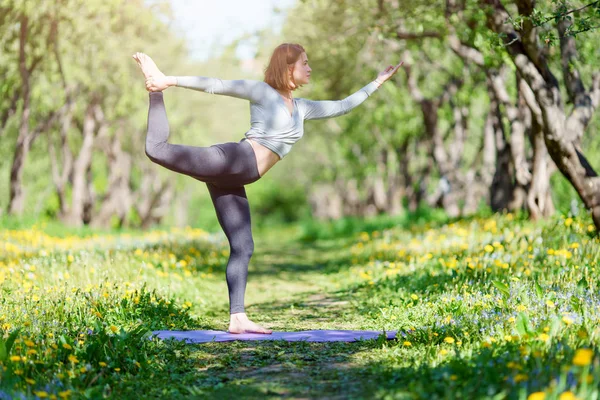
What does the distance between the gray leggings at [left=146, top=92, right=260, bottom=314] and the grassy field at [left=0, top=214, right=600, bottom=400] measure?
2.43 feet

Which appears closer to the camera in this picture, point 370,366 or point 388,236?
point 370,366

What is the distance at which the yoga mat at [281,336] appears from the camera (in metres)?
5.80

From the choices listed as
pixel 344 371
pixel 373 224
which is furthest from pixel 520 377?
pixel 373 224

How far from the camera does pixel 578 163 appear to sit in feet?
30.4

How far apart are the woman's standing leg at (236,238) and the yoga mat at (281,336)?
0.39ft

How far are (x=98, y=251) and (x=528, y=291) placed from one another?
7.62m

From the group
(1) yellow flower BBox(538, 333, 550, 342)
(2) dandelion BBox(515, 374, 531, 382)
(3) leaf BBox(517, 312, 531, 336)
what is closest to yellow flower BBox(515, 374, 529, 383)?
(2) dandelion BBox(515, 374, 531, 382)

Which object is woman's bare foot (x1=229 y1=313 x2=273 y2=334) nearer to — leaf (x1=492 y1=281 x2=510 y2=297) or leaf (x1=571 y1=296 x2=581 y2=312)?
leaf (x1=492 y1=281 x2=510 y2=297)

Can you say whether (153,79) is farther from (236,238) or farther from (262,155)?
(236,238)

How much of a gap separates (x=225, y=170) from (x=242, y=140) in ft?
1.02

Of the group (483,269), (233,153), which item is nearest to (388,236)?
(483,269)

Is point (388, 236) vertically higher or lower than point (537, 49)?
lower

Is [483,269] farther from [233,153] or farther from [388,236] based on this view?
[388,236]

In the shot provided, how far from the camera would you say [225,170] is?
5.71 metres
